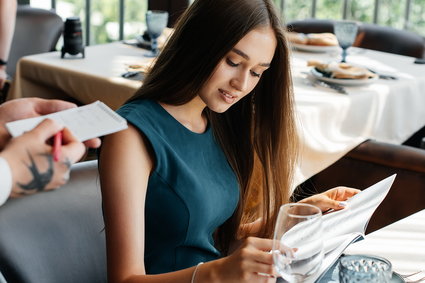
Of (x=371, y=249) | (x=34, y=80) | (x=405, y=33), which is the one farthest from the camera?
(x=405, y=33)

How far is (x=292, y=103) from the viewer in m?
1.79

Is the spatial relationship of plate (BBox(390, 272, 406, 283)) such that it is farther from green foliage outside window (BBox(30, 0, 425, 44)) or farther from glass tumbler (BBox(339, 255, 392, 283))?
green foliage outside window (BBox(30, 0, 425, 44))

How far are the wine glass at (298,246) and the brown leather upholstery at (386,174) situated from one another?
1247 mm

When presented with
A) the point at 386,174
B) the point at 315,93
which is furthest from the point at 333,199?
the point at 315,93

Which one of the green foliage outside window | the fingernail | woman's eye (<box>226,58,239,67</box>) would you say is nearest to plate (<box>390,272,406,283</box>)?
the fingernail

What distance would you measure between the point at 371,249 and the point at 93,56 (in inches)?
76.0

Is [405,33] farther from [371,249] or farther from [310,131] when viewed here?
[371,249]

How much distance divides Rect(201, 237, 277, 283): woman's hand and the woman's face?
1.42 ft

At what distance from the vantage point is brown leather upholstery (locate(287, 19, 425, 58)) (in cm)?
373

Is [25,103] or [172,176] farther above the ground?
[25,103]

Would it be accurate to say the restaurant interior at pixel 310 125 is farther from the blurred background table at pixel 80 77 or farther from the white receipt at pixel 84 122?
the white receipt at pixel 84 122

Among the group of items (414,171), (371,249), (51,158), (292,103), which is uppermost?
(51,158)

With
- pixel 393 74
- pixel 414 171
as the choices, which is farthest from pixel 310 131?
pixel 393 74

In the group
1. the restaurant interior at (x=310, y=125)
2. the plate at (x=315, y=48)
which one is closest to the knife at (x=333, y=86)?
the restaurant interior at (x=310, y=125)
